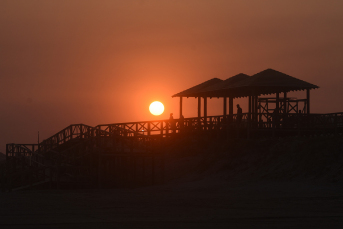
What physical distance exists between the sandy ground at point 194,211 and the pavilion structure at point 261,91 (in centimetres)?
1162

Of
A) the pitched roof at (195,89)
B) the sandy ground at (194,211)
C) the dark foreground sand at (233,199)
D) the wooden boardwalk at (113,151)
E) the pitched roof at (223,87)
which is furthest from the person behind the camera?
the pitched roof at (195,89)

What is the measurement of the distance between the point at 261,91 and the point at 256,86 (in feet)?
13.5

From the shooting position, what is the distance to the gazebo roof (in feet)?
89.6

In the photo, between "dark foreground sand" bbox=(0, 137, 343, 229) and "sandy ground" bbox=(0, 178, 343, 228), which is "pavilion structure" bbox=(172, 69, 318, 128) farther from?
"sandy ground" bbox=(0, 178, 343, 228)

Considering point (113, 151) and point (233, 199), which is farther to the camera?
point (113, 151)

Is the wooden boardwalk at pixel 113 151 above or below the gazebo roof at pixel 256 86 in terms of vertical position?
below

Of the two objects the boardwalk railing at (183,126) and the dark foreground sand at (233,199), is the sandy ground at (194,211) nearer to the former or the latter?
the dark foreground sand at (233,199)

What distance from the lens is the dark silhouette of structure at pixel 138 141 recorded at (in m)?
25.0

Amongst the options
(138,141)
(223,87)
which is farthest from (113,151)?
→ (223,87)

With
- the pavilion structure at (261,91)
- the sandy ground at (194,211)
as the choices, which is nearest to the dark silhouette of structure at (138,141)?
the pavilion structure at (261,91)

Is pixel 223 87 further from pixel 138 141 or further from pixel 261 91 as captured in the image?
pixel 138 141

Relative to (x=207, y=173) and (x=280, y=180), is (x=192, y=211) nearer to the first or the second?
(x=280, y=180)

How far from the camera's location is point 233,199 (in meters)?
14.2

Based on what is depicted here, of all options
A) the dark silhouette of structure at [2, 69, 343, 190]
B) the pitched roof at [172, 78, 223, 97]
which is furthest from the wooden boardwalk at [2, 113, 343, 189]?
the pitched roof at [172, 78, 223, 97]
